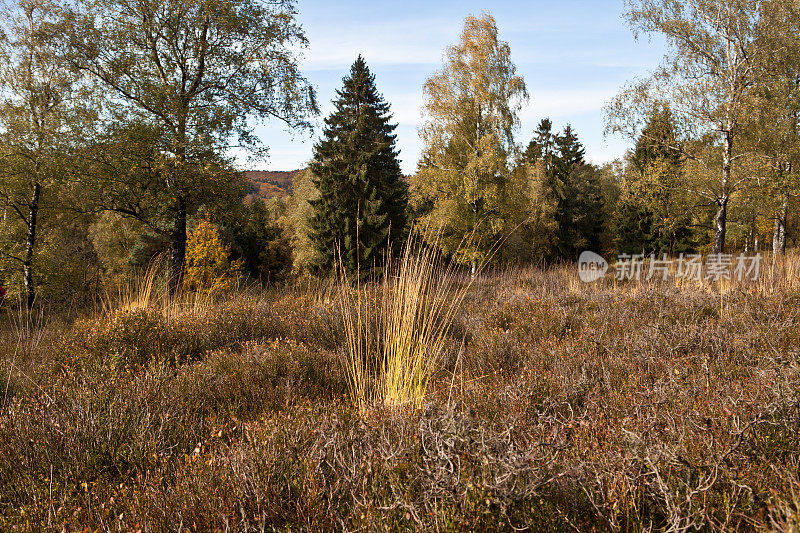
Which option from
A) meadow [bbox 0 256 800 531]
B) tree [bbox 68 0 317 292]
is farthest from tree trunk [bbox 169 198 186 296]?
meadow [bbox 0 256 800 531]

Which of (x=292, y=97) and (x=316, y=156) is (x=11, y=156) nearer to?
(x=292, y=97)

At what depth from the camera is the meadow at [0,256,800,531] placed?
1497 millimetres

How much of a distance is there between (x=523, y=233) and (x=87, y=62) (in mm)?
25010

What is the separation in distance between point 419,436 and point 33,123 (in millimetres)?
15302

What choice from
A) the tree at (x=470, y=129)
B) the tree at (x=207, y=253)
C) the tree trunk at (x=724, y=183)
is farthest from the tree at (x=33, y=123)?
the tree trunk at (x=724, y=183)

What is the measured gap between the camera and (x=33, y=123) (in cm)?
1170

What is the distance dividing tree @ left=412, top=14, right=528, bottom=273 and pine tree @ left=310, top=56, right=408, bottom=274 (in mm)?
7816

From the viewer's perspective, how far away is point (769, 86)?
34.1ft

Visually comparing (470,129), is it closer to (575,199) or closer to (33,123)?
(33,123)

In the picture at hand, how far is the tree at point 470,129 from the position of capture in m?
13.9

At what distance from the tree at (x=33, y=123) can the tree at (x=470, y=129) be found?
9.99m

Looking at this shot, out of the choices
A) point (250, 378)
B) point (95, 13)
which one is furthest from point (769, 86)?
point (95, 13)

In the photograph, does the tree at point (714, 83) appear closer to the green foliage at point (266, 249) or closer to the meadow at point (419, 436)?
the meadow at point (419, 436)

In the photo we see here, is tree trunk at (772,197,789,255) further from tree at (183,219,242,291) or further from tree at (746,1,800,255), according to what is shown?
tree at (183,219,242,291)
